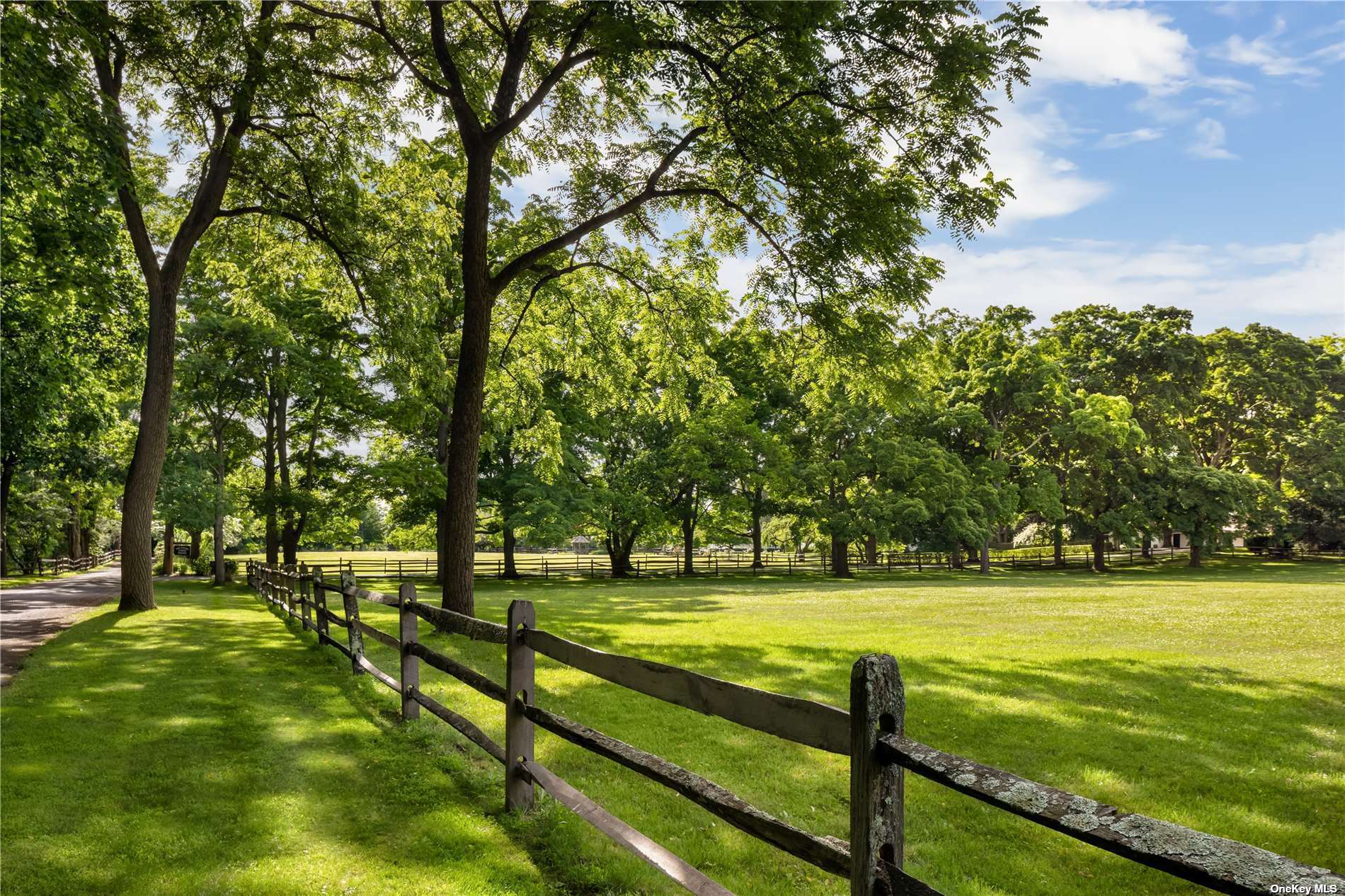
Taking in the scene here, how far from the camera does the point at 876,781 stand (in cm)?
247

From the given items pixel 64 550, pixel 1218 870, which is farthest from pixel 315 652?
pixel 64 550

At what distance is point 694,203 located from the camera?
16.3 metres

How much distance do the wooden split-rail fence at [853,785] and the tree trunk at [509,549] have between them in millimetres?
29689

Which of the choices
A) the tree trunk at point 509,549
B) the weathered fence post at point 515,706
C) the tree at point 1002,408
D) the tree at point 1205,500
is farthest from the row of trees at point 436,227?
the tree at point 1205,500

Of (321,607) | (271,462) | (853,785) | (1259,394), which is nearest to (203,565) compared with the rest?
(271,462)

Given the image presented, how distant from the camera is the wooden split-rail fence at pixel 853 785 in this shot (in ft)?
5.39

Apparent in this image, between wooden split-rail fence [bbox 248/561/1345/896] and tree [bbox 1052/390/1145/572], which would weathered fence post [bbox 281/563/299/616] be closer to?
wooden split-rail fence [bbox 248/561/1345/896]

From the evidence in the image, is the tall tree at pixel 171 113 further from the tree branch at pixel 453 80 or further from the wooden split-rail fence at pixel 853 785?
the wooden split-rail fence at pixel 853 785

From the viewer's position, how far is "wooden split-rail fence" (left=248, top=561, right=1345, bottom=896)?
164cm

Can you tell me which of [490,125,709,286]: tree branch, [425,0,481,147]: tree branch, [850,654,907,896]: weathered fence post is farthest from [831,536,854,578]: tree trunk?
[850,654,907,896]: weathered fence post

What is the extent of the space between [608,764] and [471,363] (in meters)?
8.74

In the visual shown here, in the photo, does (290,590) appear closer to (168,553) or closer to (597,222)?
(597,222)

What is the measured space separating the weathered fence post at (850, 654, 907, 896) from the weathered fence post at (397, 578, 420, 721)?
588 centimetres

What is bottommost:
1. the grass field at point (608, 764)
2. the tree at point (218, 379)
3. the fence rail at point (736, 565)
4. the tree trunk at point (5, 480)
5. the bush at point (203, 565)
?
the fence rail at point (736, 565)
